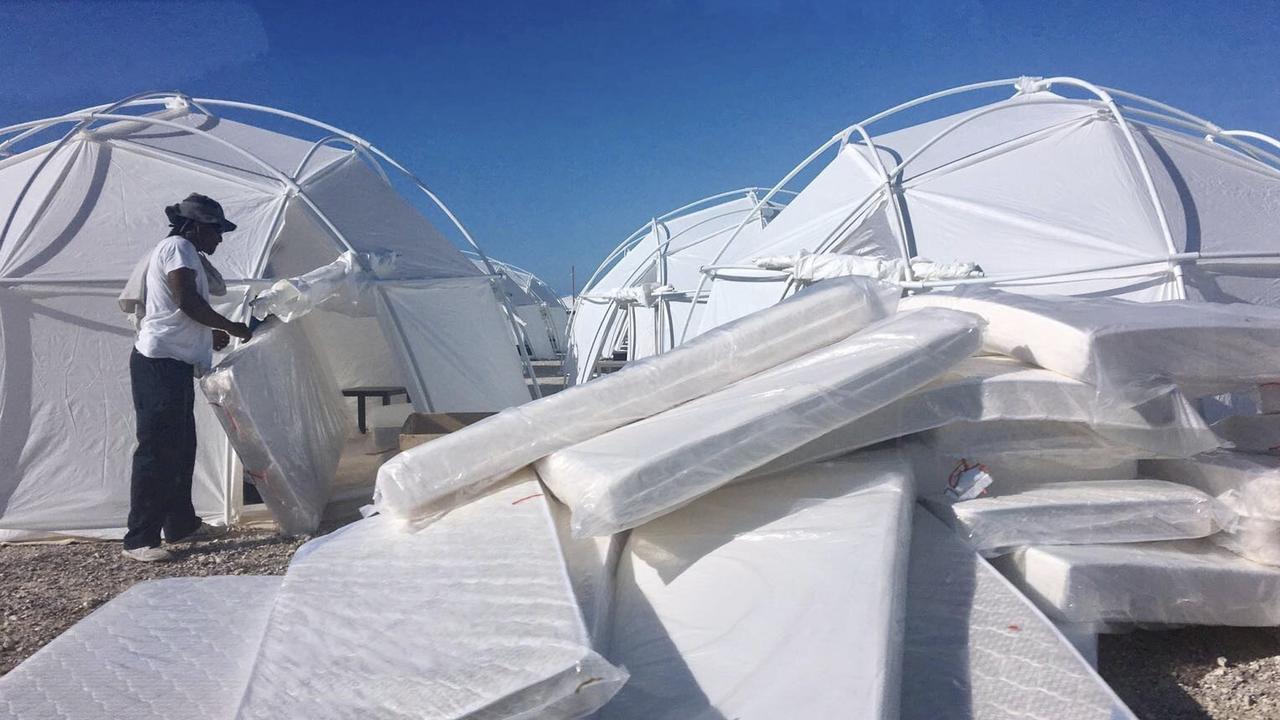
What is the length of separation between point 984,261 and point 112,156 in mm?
7155

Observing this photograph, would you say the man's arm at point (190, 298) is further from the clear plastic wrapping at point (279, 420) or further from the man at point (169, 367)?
the clear plastic wrapping at point (279, 420)

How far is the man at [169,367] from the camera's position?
527 cm

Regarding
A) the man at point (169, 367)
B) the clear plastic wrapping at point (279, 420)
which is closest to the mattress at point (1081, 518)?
the clear plastic wrapping at point (279, 420)

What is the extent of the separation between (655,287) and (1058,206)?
764 centimetres

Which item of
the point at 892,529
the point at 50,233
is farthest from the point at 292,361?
the point at 892,529

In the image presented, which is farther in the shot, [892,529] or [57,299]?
[57,299]

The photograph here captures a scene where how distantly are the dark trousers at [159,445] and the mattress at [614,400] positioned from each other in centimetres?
274

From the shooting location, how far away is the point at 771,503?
3.04 meters

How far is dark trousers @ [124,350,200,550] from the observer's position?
5281mm

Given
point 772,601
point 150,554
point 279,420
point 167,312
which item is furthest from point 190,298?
point 772,601

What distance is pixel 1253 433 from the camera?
3797 millimetres

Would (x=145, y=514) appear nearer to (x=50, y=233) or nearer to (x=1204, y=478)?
(x=50, y=233)

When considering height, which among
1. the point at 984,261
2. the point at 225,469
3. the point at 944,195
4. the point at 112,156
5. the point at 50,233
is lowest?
the point at 225,469

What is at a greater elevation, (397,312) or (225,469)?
(397,312)
